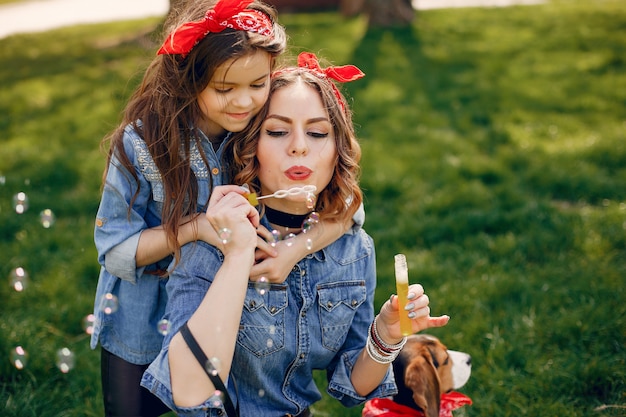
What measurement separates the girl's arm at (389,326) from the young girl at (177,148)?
0.36 meters

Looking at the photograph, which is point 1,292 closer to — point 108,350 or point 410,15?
point 108,350

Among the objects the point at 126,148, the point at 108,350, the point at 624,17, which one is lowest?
the point at 624,17

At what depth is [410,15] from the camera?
418 inches

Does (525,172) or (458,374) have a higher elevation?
(458,374)

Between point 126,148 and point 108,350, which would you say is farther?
point 108,350

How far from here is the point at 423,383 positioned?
259cm

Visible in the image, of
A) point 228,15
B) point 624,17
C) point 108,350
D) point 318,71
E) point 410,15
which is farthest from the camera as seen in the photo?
point 410,15

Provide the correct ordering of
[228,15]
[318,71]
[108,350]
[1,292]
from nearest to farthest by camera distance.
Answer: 1. [228,15]
2. [318,71]
3. [108,350]
4. [1,292]

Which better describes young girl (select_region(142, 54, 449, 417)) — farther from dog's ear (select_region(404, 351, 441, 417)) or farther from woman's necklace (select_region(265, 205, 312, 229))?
dog's ear (select_region(404, 351, 441, 417))

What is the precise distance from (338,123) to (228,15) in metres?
0.51

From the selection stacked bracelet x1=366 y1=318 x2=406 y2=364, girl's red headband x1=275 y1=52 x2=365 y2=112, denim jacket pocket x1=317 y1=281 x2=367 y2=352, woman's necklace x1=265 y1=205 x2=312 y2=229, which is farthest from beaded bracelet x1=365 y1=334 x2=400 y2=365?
girl's red headband x1=275 y1=52 x2=365 y2=112

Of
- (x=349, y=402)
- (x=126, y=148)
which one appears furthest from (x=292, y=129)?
(x=349, y=402)

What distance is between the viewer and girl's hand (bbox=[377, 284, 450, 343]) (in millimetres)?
2062

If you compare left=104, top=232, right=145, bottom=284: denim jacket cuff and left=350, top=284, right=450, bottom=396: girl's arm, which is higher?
left=104, top=232, right=145, bottom=284: denim jacket cuff
